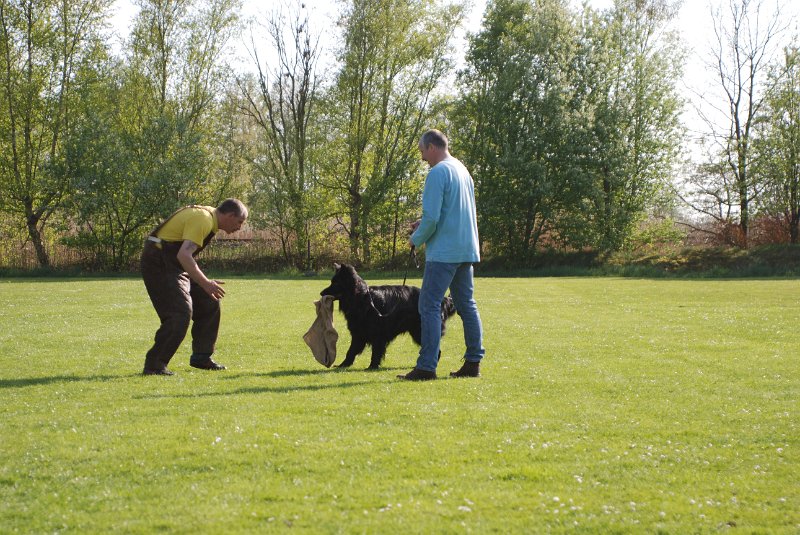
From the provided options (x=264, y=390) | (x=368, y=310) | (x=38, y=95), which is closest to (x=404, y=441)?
(x=264, y=390)

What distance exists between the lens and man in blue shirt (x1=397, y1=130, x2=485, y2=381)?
24.6ft

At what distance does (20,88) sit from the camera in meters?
33.4

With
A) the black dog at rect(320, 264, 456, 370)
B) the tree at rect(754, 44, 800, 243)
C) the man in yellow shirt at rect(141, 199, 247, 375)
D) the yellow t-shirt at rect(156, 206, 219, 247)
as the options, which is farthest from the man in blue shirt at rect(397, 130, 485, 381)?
the tree at rect(754, 44, 800, 243)

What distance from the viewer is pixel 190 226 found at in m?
7.97

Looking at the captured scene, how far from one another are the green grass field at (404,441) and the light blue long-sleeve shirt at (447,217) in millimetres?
1398

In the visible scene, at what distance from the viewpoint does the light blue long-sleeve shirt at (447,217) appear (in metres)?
7.47

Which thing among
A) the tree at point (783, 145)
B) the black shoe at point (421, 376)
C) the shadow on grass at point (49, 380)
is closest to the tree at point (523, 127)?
the tree at point (783, 145)

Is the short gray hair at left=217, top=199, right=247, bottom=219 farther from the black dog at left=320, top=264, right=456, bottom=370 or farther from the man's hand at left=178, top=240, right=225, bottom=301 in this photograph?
the black dog at left=320, top=264, right=456, bottom=370

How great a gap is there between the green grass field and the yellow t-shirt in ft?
5.17

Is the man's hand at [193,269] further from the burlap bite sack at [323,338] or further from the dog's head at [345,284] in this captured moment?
the dog's head at [345,284]

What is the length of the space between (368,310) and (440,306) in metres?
1.29

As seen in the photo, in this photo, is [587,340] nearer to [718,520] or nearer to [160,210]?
[718,520]

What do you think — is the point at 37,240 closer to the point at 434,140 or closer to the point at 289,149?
the point at 289,149

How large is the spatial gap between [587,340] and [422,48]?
2894 centimetres
